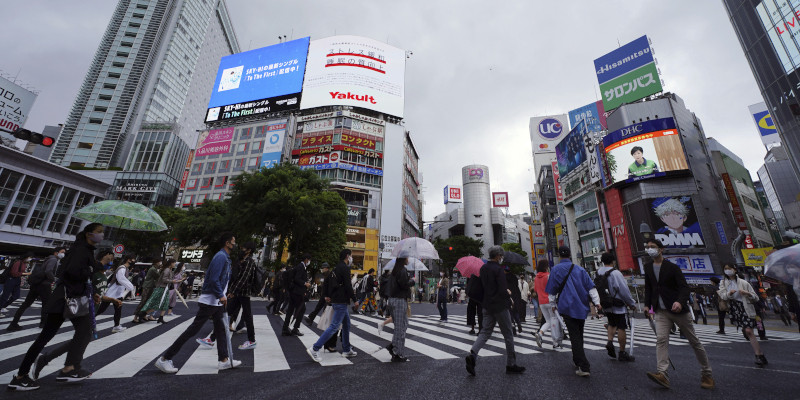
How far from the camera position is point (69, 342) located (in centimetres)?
328

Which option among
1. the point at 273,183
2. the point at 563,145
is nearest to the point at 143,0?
the point at 273,183

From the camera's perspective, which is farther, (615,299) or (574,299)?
(615,299)

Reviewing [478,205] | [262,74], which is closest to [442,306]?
[262,74]

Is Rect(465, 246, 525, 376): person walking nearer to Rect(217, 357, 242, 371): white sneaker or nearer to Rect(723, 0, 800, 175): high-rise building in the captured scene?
Rect(217, 357, 242, 371): white sneaker

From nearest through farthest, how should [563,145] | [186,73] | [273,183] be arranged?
[273,183]
[563,145]
[186,73]

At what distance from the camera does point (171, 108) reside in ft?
227

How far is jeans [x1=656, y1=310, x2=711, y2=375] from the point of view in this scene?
3.69 metres

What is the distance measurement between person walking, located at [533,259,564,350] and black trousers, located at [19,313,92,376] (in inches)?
266

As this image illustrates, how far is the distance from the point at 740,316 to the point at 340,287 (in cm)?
762

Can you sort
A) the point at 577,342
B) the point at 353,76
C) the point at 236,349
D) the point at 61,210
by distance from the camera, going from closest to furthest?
the point at 577,342, the point at 236,349, the point at 61,210, the point at 353,76

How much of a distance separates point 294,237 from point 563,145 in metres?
41.6

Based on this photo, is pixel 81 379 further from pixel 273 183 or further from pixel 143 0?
pixel 143 0

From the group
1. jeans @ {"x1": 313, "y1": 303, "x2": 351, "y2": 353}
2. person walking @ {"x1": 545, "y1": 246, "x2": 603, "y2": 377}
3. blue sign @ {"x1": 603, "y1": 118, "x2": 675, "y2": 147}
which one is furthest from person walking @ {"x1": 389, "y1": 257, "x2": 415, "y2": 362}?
blue sign @ {"x1": 603, "y1": 118, "x2": 675, "y2": 147}

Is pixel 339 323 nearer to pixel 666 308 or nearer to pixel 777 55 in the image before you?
pixel 666 308
